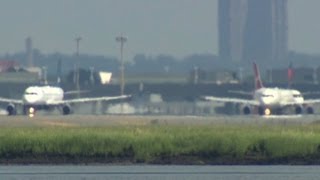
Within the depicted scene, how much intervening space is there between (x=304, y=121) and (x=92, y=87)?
269 ft

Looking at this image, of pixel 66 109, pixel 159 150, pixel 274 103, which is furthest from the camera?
pixel 274 103

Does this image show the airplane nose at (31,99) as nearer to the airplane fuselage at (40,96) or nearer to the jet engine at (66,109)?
the airplane fuselage at (40,96)

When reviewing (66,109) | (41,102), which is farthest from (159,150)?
(66,109)

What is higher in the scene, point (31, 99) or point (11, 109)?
point (31, 99)

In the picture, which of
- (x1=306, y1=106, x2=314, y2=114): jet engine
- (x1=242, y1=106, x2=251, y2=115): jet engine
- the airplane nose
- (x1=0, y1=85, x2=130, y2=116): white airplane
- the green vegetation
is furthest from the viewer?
(x1=306, y1=106, x2=314, y2=114): jet engine

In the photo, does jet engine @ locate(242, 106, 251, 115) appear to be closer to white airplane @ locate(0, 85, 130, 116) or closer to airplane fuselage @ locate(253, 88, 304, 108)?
airplane fuselage @ locate(253, 88, 304, 108)

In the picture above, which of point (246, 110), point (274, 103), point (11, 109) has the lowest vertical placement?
point (11, 109)
